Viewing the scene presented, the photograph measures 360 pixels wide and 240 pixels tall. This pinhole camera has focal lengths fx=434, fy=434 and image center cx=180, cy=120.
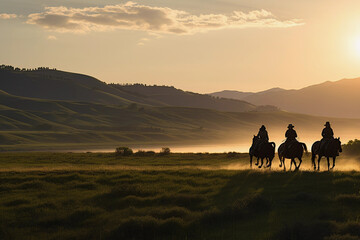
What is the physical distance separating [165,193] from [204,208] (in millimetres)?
3351

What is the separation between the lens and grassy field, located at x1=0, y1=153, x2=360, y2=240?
1769cm

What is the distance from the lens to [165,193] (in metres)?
23.6

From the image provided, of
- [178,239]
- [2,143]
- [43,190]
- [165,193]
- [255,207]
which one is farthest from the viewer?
[2,143]

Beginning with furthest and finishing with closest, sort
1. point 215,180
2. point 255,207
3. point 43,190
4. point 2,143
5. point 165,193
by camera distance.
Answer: point 2,143, point 215,180, point 43,190, point 165,193, point 255,207

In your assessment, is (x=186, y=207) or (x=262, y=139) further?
(x=262, y=139)

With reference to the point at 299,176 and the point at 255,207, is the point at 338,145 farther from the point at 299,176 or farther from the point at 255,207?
the point at 255,207

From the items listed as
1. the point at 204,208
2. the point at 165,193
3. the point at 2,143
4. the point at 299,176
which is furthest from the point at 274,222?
the point at 2,143

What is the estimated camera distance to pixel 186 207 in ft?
70.2

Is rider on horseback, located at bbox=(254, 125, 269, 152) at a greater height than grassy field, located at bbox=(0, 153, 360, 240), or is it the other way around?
rider on horseback, located at bbox=(254, 125, 269, 152)

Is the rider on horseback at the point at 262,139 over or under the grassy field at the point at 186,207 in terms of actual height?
over

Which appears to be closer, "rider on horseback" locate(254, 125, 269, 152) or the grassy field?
the grassy field

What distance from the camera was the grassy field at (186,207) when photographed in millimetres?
17688

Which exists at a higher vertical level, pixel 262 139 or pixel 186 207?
pixel 262 139

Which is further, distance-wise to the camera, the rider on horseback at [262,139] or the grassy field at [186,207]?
the rider on horseback at [262,139]
